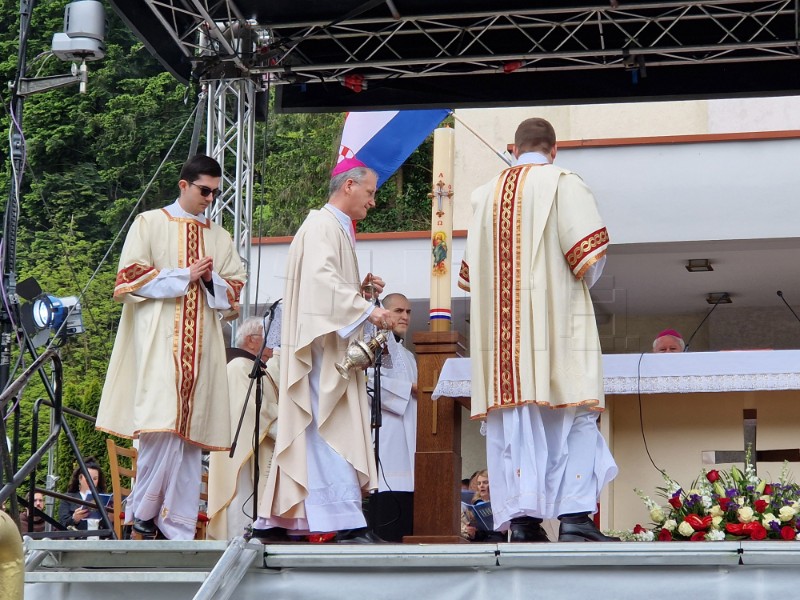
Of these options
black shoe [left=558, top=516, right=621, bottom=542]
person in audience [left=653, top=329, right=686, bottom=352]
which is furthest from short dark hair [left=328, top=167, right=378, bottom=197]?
person in audience [left=653, top=329, right=686, bottom=352]

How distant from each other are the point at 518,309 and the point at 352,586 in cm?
181

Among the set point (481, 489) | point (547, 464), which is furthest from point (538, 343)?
point (481, 489)

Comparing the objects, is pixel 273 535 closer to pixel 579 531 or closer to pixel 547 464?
pixel 547 464

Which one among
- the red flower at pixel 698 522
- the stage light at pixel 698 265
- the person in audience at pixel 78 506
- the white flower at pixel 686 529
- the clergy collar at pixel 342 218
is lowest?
the person in audience at pixel 78 506

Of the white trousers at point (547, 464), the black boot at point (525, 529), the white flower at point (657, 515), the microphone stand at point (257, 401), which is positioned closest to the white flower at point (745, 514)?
the white flower at point (657, 515)

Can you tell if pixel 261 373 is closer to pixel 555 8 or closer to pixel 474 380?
pixel 474 380

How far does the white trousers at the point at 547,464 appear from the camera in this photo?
5949 millimetres

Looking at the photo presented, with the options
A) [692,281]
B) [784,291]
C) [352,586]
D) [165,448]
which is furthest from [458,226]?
[352,586]

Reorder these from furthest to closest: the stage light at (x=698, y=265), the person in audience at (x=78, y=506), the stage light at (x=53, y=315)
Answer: the stage light at (x=698, y=265) → the person in audience at (x=78, y=506) → the stage light at (x=53, y=315)

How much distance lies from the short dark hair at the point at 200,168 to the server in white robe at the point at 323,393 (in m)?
0.70

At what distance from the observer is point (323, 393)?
6.27 metres

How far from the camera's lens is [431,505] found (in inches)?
285

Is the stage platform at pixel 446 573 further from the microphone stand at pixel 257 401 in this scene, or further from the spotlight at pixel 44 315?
the spotlight at pixel 44 315

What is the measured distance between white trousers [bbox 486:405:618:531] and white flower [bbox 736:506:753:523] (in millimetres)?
758
